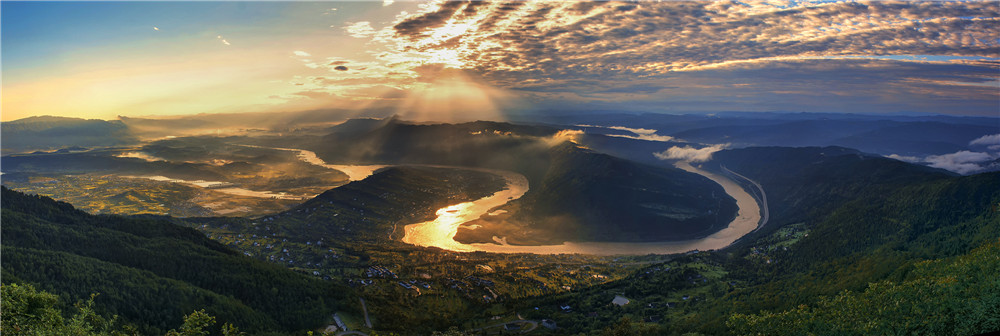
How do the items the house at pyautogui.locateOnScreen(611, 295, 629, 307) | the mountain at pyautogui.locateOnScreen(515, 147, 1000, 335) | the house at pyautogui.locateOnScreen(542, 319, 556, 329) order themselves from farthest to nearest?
the house at pyautogui.locateOnScreen(611, 295, 629, 307), the house at pyautogui.locateOnScreen(542, 319, 556, 329), the mountain at pyautogui.locateOnScreen(515, 147, 1000, 335)

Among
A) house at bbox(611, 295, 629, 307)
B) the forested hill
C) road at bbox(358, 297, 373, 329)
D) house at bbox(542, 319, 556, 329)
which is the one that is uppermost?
the forested hill

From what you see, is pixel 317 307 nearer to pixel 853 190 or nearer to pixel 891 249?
pixel 891 249

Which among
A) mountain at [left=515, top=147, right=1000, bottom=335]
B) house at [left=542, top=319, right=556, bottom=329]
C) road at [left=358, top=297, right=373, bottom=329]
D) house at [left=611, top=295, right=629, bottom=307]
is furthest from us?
house at [left=611, top=295, right=629, bottom=307]

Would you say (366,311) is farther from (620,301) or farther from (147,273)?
(620,301)

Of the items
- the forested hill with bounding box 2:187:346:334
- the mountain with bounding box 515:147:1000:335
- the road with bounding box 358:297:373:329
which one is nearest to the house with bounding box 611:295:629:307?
the mountain with bounding box 515:147:1000:335

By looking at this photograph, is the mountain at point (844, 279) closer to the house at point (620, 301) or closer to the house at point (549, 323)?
the house at point (620, 301)

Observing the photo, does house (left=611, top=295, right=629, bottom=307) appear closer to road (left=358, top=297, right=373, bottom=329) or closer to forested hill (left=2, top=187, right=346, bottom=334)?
road (left=358, top=297, right=373, bottom=329)

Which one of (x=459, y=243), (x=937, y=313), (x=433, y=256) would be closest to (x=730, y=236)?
(x=459, y=243)

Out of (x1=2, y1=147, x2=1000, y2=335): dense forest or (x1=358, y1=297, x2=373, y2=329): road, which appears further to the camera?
(x1=358, y1=297, x2=373, y2=329): road

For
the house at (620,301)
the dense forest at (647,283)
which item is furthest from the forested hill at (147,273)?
the house at (620,301)

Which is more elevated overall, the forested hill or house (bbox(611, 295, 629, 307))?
the forested hill
